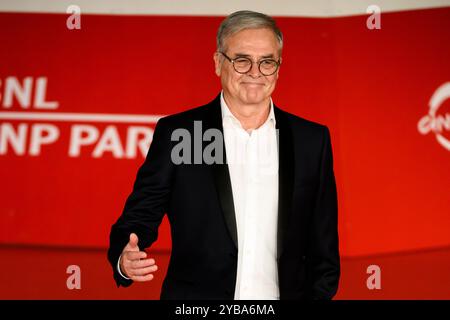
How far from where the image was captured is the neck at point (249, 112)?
1595 mm

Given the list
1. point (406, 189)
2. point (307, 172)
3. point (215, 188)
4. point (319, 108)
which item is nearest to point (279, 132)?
point (307, 172)

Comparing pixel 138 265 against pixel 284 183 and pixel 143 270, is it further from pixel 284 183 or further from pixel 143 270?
pixel 284 183

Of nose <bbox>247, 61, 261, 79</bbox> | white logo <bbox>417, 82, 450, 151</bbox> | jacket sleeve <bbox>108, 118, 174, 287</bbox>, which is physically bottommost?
jacket sleeve <bbox>108, 118, 174, 287</bbox>

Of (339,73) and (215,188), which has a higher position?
(339,73)

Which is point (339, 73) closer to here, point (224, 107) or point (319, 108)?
point (319, 108)

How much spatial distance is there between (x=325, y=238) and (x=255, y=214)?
25 cm

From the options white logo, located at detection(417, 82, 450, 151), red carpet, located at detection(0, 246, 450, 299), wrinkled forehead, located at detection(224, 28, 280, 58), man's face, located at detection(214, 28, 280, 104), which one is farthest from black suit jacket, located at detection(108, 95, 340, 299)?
white logo, located at detection(417, 82, 450, 151)

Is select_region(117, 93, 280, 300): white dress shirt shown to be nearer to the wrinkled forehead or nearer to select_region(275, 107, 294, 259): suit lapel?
select_region(275, 107, 294, 259): suit lapel

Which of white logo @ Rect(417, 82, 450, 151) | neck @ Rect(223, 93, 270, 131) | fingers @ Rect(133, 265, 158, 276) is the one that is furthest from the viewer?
white logo @ Rect(417, 82, 450, 151)

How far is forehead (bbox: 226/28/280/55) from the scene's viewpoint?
155 cm

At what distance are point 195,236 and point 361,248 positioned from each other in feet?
8.07

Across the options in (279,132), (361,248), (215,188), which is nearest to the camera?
(215,188)

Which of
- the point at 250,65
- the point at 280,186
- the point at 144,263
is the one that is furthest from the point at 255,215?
the point at 250,65

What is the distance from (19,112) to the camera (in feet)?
12.1
